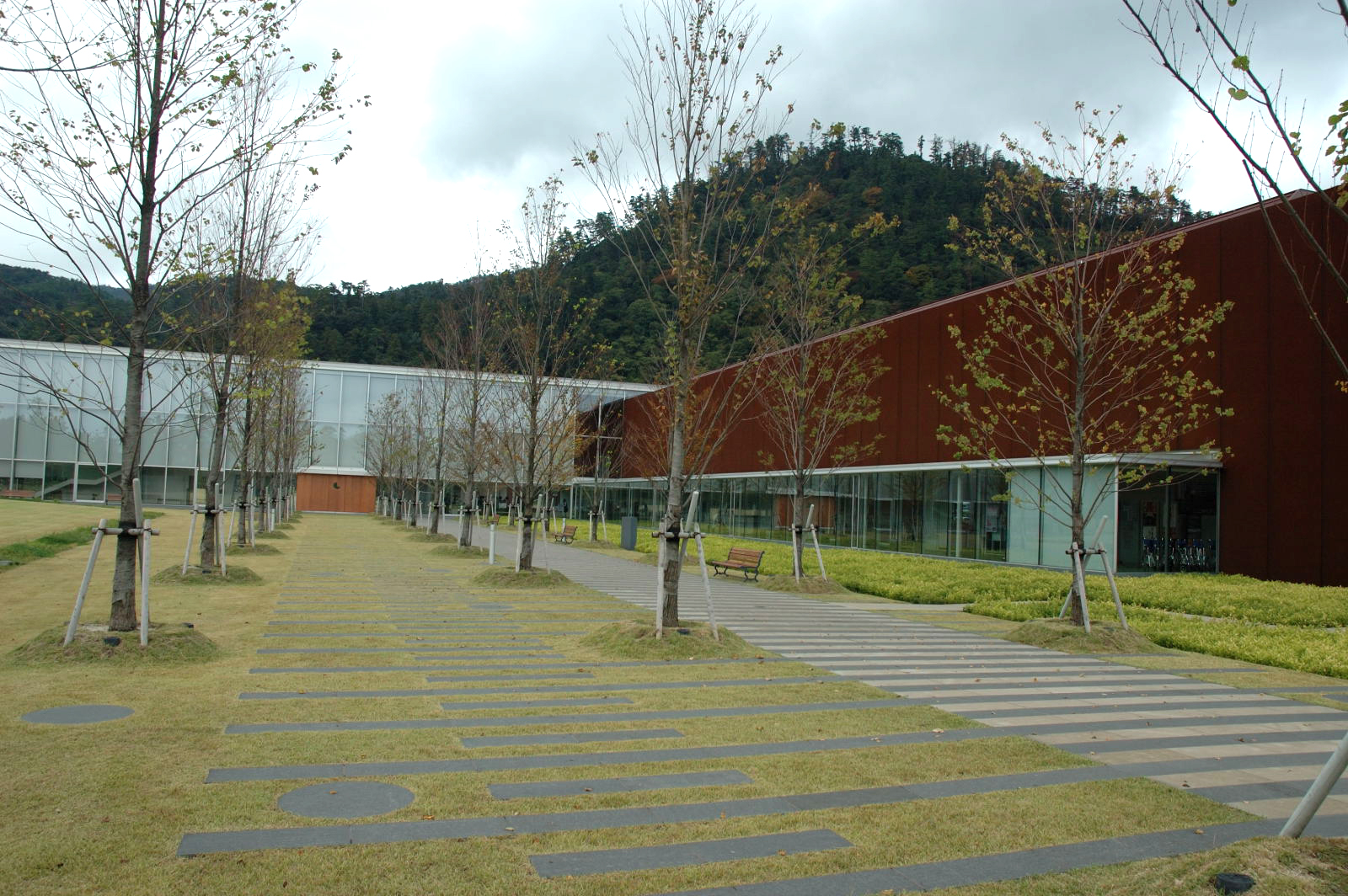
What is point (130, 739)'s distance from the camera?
239 inches

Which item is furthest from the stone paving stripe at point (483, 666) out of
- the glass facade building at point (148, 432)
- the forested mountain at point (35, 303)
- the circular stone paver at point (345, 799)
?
the glass facade building at point (148, 432)

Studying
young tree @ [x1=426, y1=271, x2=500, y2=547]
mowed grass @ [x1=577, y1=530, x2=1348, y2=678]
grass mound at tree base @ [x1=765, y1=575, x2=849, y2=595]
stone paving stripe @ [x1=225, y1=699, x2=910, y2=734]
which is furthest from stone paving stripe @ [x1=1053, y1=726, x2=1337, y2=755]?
young tree @ [x1=426, y1=271, x2=500, y2=547]

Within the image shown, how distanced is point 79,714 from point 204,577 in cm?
1009

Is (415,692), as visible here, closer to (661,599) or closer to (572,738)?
(572,738)

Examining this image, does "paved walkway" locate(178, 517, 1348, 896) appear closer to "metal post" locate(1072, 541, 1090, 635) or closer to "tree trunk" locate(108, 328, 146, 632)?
"metal post" locate(1072, 541, 1090, 635)

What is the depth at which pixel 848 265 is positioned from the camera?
4325 cm

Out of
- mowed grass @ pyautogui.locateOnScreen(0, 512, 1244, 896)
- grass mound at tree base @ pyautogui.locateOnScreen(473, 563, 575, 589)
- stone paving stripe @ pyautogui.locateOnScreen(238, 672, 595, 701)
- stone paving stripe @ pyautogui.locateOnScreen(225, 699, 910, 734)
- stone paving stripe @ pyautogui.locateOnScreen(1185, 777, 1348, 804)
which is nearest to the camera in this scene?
mowed grass @ pyautogui.locateOnScreen(0, 512, 1244, 896)

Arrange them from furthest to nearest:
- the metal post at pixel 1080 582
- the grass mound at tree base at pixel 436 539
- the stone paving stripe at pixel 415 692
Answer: the grass mound at tree base at pixel 436 539 < the metal post at pixel 1080 582 < the stone paving stripe at pixel 415 692

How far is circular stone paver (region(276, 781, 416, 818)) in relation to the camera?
4.91 m

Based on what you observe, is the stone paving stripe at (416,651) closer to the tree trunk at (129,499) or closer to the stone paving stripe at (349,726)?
the tree trunk at (129,499)

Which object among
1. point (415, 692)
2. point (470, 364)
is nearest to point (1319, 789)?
point (415, 692)

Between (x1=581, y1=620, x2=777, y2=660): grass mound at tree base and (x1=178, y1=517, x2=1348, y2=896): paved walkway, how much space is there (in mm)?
384

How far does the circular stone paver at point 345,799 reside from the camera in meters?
4.91

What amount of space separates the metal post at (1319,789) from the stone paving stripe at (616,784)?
113 inches
